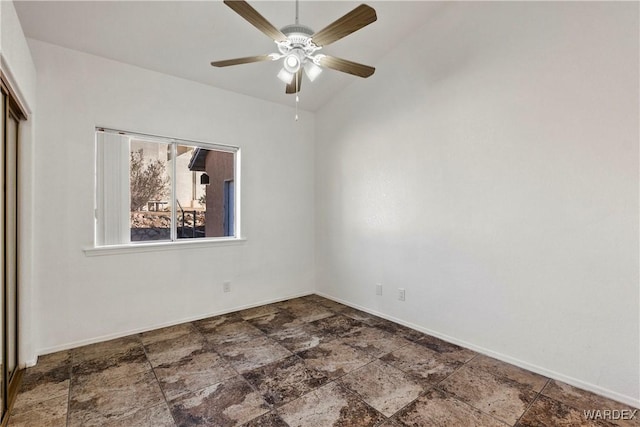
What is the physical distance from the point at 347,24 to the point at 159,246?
287 cm

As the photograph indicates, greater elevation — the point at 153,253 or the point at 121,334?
the point at 153,253

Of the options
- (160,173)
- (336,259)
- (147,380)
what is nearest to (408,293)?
(336,259)

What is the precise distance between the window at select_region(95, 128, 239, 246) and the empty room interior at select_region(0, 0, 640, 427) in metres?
0.02

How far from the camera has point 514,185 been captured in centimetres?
255

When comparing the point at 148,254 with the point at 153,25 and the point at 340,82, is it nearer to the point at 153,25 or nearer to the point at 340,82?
the point at 153,25

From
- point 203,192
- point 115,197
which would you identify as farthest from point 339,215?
point 115,197

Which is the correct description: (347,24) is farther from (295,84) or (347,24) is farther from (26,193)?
(26,193)

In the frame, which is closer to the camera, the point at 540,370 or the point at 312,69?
the point at 540,370

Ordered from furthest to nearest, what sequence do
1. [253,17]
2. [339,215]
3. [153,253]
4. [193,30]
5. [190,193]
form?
[339,215]
[190,193]
[153,253]
[193,30]
[253,17]

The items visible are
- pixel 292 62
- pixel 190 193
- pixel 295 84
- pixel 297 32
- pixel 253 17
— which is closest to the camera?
pixel 253 17

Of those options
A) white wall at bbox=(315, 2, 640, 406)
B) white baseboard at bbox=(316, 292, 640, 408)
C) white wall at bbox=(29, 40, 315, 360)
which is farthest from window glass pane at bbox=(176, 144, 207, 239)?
white baseboard at bbox=(316, 292, 640, 408)

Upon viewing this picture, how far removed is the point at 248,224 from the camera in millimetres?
4020
